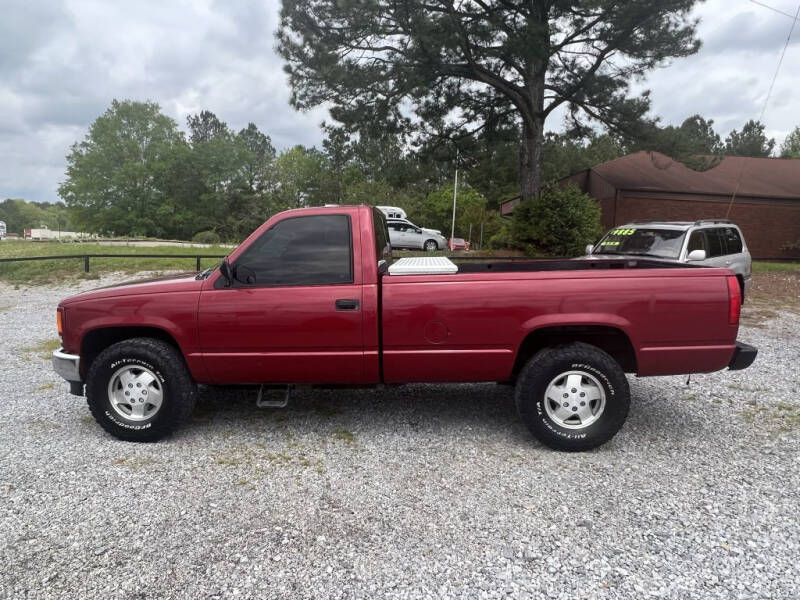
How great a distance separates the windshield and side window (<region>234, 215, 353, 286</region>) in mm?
6891

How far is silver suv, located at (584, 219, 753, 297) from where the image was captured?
8.57m

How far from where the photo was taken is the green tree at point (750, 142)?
159ft

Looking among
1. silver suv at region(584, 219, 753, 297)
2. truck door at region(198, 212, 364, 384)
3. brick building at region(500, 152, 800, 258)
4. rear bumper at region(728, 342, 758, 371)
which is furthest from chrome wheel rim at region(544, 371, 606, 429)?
brick building at region(500, 152, 800, 258)

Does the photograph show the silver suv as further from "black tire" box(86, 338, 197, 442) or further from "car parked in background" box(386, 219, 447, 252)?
"car parked in background" box(386, 219, 447, 252)

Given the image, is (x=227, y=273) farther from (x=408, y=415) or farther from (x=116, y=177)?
(x=116, y=177)

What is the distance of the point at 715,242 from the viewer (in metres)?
9.02

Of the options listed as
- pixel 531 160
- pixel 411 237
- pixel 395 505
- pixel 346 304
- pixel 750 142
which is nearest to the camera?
pixel 395 505

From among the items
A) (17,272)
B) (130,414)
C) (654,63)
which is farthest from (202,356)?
(654,63)

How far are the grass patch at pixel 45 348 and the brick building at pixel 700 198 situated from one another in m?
21.1

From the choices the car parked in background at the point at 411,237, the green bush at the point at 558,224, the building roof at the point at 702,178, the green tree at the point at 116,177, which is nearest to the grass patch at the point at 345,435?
the green bush at the point at 558,224

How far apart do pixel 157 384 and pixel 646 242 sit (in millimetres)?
8341

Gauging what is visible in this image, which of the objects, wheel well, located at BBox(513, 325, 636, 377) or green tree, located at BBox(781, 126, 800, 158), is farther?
green tree, located at BBox(781, 126, 800, 158)

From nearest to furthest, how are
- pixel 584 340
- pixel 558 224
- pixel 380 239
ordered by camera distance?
pixel 584 340, pixel 380 239, pixel 558 224

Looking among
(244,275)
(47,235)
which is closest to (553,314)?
(244,275)
